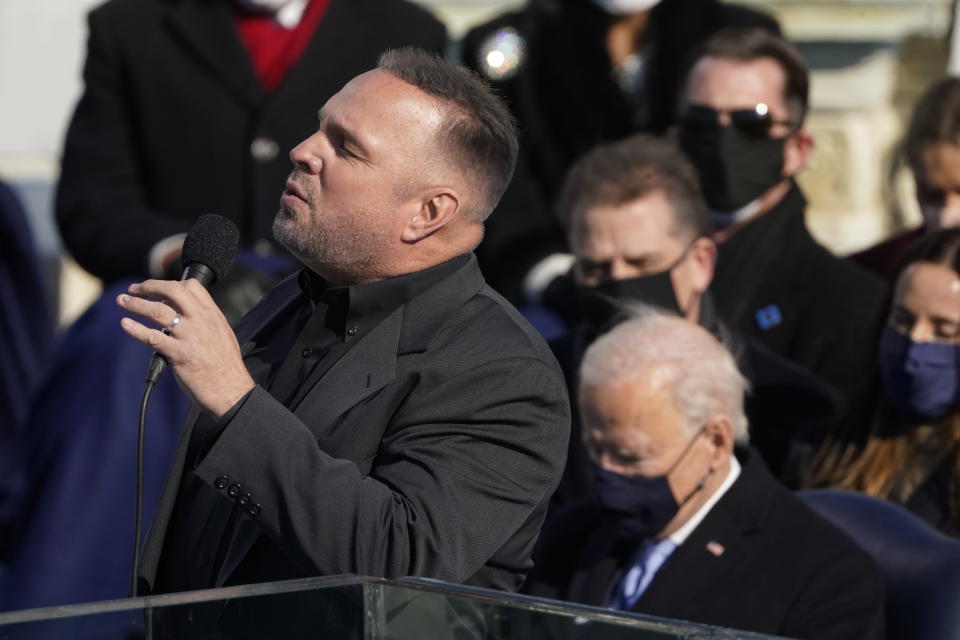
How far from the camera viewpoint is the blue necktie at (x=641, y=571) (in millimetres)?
3702

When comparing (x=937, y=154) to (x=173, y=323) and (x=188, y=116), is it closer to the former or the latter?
(x=188, y=116)

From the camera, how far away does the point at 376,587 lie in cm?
215

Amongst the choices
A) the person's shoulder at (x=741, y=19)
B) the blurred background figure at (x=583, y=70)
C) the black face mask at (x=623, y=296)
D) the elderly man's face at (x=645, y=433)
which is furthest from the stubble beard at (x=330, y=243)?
the person's shoulder at (x=741, y=19)

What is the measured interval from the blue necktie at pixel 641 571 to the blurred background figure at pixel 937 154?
1167mm

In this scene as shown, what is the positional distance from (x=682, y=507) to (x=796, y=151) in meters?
1.42

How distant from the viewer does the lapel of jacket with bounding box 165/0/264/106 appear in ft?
16.1

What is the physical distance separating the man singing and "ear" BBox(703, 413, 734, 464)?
120 centimetres

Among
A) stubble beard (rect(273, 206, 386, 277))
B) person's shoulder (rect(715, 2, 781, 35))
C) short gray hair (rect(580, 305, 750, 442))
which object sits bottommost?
short gray hair (rect(580, 305, 750, 442))

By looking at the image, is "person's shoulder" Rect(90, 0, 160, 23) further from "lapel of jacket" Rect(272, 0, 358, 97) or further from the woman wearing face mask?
the woman wearing face mask

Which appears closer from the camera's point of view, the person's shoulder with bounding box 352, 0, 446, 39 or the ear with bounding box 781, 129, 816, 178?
the ear with bounding box 781, 129, 816, 178

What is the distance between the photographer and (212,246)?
2443 millimetres

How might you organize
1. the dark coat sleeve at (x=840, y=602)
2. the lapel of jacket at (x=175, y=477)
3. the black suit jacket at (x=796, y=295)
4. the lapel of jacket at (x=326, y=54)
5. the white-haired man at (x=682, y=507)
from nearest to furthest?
the lapel of jacket at (x=175, y=477), the dark coat sleeve at (x=840, y=602), the white-haired man at (x=682, y=507), the black suit jacket at (x=796, y=295), the lapel of jacket at (x=326, y=54)

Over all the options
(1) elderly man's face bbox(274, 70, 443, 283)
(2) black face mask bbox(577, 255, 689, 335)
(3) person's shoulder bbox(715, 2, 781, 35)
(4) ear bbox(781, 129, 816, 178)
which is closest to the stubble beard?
(1) elderly man's face bbox(274, 70, 443, 283)

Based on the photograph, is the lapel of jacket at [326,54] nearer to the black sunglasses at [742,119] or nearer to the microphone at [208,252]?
the black sunglasses at [742,119]
